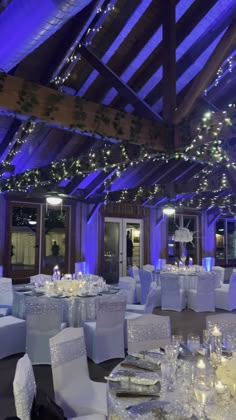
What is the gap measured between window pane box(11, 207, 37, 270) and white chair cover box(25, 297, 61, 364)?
255 inches

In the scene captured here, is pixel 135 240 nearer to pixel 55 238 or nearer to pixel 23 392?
pixel 55 238

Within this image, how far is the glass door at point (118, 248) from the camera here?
→ 13.0m

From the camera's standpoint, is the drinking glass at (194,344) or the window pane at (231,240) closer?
the drinking glass at (194,344)

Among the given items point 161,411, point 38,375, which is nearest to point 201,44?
point 38,375

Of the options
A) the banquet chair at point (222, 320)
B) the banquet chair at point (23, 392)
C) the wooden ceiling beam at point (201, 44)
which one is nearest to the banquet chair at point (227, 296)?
the wooden ceiling beam at point (201, 44)

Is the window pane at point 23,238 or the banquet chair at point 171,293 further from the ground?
the window pane at point 23,238

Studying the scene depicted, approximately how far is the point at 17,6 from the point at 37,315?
3.80m

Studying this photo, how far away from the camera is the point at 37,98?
12.8 ft

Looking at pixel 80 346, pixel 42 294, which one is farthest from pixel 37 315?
pixel 80 346

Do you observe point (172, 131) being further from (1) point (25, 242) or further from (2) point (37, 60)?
(1) point (25, 242)

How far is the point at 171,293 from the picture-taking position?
8250 millimetres

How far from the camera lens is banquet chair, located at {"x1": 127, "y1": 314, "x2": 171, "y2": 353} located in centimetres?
317

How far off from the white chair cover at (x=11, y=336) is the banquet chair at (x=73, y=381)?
2.43 m

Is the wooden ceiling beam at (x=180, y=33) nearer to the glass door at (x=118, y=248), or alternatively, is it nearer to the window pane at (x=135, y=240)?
the glass door at (x=118, y=248)
